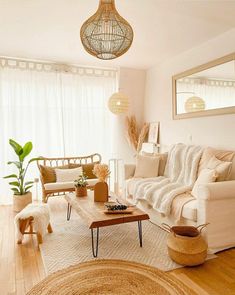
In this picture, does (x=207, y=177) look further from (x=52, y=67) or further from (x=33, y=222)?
(x=52, y=67)

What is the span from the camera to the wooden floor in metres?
1.98

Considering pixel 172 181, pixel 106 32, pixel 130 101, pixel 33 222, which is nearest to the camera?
pixel 106 32

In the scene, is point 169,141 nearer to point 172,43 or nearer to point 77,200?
point 172,43

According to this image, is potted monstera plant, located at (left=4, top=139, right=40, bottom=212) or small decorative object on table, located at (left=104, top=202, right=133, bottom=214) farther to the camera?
potted monstera plant, located at (left=4, top=139, right=40, bottom=212)

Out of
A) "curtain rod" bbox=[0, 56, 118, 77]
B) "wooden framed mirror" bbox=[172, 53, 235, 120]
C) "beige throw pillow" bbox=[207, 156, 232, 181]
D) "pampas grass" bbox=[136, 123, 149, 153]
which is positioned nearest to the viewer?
"beige throw pillow" bbox=[207, 156, 232, 181]

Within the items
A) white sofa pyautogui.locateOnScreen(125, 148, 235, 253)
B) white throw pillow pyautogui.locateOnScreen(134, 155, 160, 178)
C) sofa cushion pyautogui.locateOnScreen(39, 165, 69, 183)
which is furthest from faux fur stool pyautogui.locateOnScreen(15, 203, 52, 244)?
white throw pillow pyautogui.locateOnScreen(134, 155, 160, 178)

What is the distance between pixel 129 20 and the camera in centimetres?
298

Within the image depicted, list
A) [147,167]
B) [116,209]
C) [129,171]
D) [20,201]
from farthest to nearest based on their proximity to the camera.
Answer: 1. [129,171]
2. [147,167]
3. [20,201]
4. [116,209]

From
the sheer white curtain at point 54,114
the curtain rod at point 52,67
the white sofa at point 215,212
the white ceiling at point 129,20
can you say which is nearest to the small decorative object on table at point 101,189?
the white sofa at point 215,212

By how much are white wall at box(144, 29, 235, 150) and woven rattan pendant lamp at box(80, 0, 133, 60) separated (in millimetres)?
2019

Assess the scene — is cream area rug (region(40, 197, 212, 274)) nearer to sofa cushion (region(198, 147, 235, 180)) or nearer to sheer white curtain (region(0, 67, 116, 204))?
sofa cushion (region(198, 147, 235, 180))

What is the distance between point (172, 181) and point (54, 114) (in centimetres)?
260

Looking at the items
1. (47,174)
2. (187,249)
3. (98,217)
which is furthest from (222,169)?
(47,174)

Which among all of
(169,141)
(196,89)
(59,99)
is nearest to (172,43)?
(196,89)
